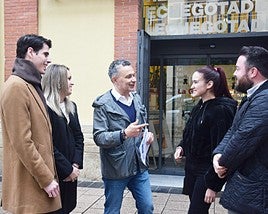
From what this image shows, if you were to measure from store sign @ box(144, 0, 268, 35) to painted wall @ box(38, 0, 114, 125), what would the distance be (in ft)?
3.03

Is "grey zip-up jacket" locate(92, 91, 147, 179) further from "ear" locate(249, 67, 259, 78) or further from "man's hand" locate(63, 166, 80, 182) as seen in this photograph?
"ear" locate(249, 67, 259, 78)

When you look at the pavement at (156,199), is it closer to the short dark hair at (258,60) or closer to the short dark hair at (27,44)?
the short dark hair at (27,44)

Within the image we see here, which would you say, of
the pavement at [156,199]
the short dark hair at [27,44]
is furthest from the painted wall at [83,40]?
the short dark hair at [27,44]

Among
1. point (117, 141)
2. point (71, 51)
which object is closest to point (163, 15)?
point (71, 51)

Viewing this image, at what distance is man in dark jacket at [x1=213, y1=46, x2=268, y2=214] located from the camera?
221cm

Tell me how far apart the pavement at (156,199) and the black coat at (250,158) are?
274 centimetres

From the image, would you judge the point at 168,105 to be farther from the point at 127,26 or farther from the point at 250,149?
the point at 250,149

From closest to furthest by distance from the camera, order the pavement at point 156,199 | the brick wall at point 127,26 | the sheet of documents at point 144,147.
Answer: the sheet of documents at point 144,147, the pavement at point 156,199, the brick wall at point 127,26

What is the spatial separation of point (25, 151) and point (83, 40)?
4.37 metres

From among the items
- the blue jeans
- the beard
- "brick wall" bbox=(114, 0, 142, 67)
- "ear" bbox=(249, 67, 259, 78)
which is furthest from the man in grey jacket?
"brick wall" bbox=(114, 0, 142, 67)

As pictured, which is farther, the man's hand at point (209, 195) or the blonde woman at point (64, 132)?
the blonde woman at point (64, 132)

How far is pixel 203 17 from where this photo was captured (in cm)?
648

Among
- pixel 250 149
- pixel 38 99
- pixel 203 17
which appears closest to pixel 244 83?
pixel 250 149

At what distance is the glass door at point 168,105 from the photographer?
6980mm
